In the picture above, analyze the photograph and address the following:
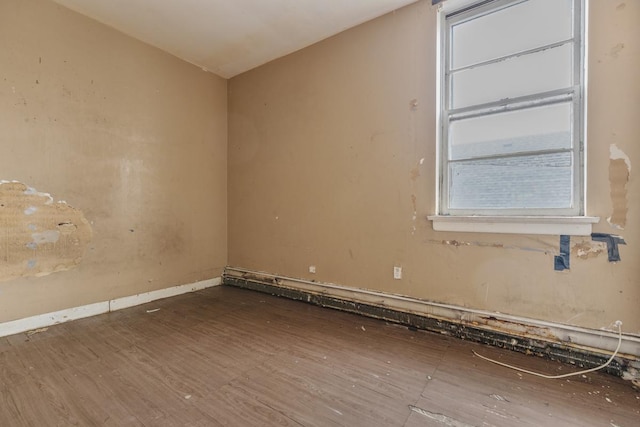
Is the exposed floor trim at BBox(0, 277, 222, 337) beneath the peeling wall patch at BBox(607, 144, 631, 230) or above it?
beneath

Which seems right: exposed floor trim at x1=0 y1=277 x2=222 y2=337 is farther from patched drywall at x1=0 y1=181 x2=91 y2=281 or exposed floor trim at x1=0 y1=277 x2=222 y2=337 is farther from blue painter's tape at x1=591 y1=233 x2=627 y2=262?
blue painter's tape at x1=591 y1=233 x2=627 y2=262

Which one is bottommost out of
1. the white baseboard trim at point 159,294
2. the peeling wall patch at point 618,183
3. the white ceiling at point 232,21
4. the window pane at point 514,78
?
the white baseboard trim at point 159,294

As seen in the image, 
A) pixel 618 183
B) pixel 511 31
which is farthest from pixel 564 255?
pixel 511 31

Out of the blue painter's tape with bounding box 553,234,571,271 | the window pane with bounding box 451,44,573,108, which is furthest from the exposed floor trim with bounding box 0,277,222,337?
the blue painter's tape with bounding box 553,234,571,271

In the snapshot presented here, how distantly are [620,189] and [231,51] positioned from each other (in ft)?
12.4

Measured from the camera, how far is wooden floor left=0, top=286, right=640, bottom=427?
1434 mm

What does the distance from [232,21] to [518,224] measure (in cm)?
316

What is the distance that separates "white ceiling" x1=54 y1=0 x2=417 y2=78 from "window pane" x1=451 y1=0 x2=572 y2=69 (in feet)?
2.05

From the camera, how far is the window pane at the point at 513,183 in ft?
6.71

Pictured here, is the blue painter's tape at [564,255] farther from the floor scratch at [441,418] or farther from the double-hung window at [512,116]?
the floor scratch at [441,418]

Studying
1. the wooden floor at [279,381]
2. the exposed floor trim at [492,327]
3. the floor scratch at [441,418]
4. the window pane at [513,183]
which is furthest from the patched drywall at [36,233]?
the window pane at [513,183]

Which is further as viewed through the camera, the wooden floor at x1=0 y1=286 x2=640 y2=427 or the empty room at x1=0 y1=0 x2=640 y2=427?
the empty room at x1=0 y1=0 x2=640 y2=427

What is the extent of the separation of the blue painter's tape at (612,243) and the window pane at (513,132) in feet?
2.11

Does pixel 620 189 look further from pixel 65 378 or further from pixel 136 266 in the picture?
pixel 136 266
